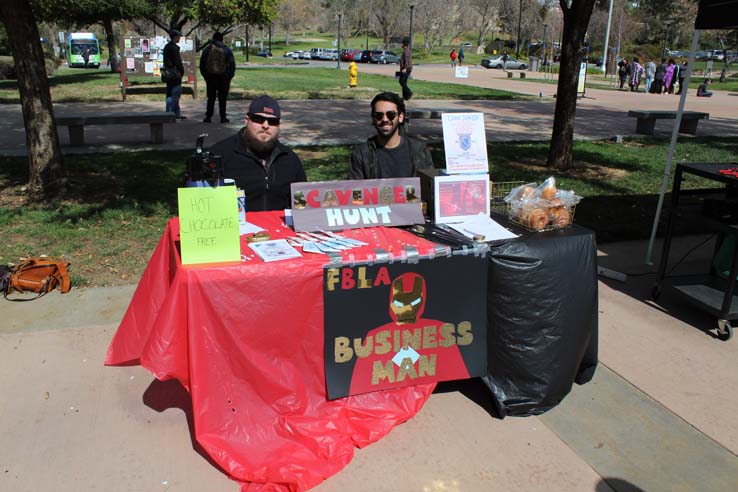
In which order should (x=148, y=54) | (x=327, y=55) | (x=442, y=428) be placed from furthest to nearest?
(x=327, y=55)
(x=148, y=54)
(x=442, y=428)

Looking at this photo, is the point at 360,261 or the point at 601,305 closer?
the point at 360,261

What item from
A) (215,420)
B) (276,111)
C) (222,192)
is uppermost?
(276,111)

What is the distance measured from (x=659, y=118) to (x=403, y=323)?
1260 cm

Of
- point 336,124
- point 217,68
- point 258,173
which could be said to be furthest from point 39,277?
point 336,124

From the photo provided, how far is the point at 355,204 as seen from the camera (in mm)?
3363

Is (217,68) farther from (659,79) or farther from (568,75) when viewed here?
(659,79)

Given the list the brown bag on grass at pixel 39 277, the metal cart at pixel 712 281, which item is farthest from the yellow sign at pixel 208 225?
the metal cart at pixel 712 281

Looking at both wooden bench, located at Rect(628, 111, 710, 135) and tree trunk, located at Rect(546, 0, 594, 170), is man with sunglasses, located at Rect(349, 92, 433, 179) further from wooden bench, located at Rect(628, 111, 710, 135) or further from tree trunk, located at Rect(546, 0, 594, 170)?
wooden bench, located at Rect(628, 111, 710, 135)

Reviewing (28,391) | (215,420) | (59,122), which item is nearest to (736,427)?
(215,420)

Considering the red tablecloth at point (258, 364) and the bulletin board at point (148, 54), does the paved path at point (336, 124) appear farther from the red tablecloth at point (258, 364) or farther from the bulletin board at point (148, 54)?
the red tablecloth at point (258, 364)

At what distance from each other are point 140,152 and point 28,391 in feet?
21.5

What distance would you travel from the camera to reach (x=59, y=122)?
9.21m

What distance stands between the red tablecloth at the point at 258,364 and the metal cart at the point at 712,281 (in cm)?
239

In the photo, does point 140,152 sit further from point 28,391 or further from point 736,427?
point 736,427
